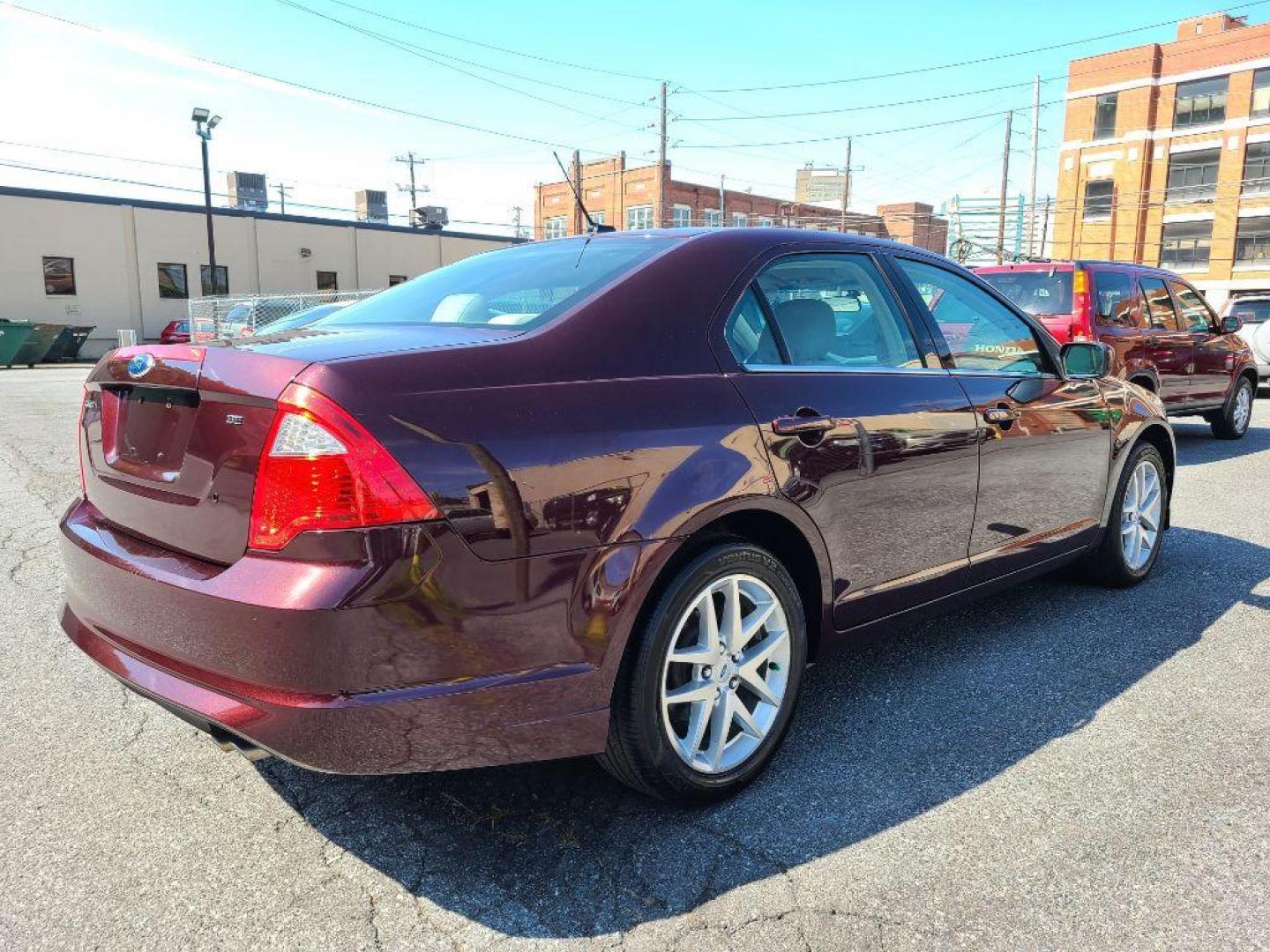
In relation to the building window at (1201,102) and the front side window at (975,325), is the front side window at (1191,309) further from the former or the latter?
the building window at (1201,102)

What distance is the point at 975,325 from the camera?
385cm

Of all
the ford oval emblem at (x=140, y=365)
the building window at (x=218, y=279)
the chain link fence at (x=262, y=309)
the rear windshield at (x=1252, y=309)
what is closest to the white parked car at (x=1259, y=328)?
the rear windshield at (x=1252, y=309)

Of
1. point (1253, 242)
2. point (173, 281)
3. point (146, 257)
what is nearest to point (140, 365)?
point (146, 257)

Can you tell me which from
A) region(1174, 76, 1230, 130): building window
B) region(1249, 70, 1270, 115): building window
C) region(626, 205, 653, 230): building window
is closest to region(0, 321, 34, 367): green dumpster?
region(626, 205, 653, 230): building window

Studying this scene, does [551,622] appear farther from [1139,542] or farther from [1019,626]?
[1139,542]

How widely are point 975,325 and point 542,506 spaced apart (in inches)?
97.3

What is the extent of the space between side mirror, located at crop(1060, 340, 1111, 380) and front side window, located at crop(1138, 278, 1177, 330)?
5483 millimetres

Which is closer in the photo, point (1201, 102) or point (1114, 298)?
point (1114, 298)

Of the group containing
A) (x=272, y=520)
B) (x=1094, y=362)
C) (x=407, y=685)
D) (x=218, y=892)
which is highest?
(x=1094, y=362)

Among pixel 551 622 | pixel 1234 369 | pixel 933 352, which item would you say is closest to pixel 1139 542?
pixel 933 352

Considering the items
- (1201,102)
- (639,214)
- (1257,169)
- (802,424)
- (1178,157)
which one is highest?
(1201,102)

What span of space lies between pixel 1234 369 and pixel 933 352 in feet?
28.9

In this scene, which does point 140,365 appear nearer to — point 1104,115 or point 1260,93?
point 1260,93

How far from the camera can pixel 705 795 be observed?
2578mm
